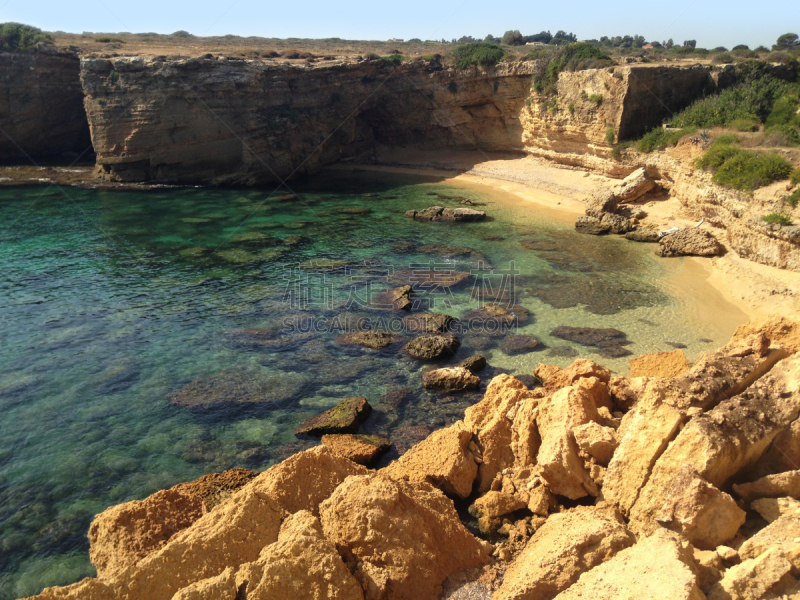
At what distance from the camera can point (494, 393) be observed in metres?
10.6

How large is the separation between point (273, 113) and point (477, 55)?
51.5 feet

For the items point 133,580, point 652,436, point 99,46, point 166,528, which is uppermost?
point 99,46

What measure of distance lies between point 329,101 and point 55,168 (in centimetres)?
2049

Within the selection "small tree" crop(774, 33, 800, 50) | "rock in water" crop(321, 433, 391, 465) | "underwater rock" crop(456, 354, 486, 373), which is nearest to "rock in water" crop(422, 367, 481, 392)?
"underwater rock" crop(456, 354, 486, 373)

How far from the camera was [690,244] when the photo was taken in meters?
22.0

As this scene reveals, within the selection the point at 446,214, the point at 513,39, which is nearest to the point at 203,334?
the point at 446,214

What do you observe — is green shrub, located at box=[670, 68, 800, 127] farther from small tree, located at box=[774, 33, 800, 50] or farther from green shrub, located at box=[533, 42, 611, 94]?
small tree, located at box=[774, 33, 800, 50]

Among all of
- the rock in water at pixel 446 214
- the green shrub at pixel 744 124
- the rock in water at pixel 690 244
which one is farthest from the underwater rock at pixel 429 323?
the green shrub at pixel 744 124

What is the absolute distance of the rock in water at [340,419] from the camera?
11.5 metres

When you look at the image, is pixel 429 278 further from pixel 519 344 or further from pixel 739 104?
pixel 739 104

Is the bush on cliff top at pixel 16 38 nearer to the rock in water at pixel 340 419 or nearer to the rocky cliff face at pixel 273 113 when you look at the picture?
the rocky cliff face at pixel 273 113

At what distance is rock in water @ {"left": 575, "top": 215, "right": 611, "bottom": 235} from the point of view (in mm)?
25827

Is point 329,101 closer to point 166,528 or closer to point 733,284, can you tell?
point 733,284

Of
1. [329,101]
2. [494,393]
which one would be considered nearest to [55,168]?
[329,101]
